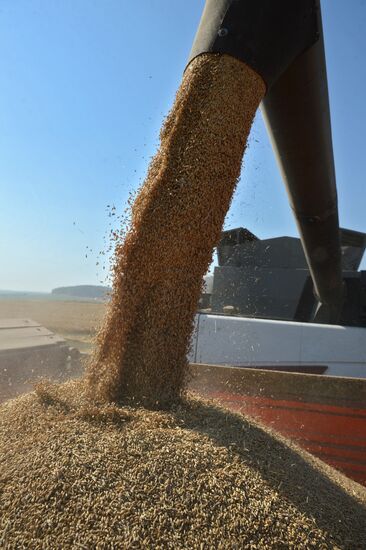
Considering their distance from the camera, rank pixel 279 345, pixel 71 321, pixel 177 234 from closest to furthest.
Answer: pixel 177 234 → pixel 279 345 → pixel 71 321

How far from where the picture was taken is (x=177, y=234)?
2.14m

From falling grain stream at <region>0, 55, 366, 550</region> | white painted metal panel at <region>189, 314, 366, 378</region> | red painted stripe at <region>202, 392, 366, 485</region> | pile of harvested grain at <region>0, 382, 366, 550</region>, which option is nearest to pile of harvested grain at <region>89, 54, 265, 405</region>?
falling grain stream at <region>0, 55, 366, 550</region>

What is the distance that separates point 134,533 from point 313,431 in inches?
63.5

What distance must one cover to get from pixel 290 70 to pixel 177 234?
100 cm

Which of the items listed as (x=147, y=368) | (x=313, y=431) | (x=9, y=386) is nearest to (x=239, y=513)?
(x=147, y=368)

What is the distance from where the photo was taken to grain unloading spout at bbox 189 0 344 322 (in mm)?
2096

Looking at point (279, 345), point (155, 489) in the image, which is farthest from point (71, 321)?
point (155, 489)

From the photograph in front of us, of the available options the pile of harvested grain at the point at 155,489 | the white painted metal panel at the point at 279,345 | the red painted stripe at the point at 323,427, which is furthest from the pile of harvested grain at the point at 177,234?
the white painted metal panel at the point at 279,345

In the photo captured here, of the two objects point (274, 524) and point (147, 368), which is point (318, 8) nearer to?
point (147, 368)

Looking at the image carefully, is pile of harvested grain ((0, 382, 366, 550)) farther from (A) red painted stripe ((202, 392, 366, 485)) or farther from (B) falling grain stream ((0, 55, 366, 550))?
(A) red painted stripe ((202, 392, 366, 485))

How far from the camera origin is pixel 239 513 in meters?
1.54

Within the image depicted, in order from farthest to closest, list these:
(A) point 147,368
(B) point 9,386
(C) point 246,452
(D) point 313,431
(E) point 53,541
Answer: (B) point 9,386 → (D) point 313,431 → (A) point 147,368 → (C) point 246,452 → (E) point 53,541

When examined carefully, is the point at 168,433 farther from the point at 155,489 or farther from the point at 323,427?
the point at 323,427

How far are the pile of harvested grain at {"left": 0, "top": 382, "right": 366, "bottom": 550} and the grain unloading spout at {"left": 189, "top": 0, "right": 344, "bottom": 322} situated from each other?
159 centimetres
